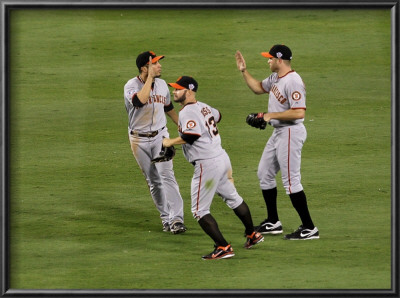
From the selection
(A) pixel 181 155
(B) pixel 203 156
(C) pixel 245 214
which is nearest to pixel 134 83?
(B) pixel 203 156

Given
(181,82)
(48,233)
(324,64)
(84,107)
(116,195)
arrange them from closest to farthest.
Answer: (181,82) → (48,233) → (116,195) → (84,107) → (324,64)

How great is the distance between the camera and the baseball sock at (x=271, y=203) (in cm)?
1175

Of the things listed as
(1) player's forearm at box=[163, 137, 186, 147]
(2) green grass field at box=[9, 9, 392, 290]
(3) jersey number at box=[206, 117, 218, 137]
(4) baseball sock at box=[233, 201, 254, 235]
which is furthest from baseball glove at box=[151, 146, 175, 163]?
(2) green grass field at box=[9, 9, 392, 290]

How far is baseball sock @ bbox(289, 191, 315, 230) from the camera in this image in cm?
1144

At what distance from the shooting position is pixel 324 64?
1834 cm

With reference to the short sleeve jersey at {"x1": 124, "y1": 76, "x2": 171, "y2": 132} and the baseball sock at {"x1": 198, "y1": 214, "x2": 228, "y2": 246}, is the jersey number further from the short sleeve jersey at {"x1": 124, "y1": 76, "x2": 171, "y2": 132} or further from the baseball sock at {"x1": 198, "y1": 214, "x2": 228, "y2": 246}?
the short sleeve jersey at {"x1": 124, "y1": 76, "x2": 171, "y2": 132}

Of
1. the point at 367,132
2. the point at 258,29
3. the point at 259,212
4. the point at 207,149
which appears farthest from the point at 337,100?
the point at 207,149

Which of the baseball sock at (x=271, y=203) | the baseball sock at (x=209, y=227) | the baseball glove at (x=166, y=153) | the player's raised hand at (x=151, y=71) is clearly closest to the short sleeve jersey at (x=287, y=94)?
the baseball sock at (x=271, y=203)

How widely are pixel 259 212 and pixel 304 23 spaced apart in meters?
7.93

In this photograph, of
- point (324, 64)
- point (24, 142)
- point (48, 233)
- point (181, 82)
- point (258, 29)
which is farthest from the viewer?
point (258, 29)

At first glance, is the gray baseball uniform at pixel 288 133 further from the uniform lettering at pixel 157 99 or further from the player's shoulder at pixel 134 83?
the player's shoulder at pixel 134 83

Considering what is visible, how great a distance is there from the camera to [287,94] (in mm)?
11398

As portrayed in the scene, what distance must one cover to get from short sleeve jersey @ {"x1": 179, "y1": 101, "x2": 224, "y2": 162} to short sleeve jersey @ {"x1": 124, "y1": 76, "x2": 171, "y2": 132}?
1.06m

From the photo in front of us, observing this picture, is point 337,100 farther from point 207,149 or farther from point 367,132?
point 207,149
